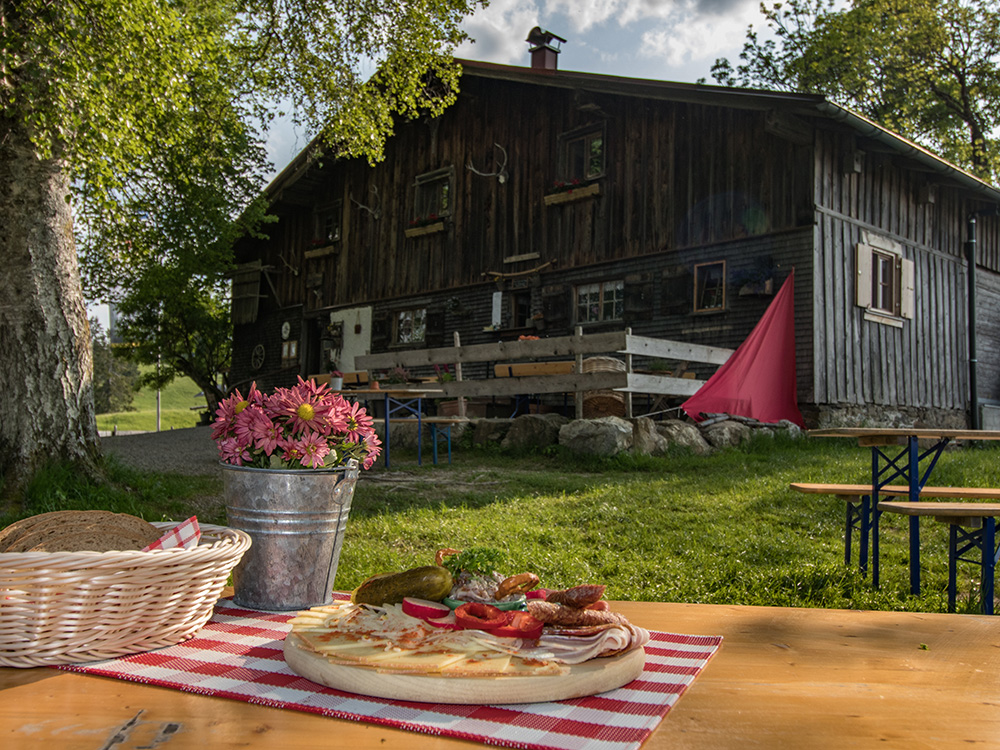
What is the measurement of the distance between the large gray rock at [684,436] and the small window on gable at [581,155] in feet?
19.0

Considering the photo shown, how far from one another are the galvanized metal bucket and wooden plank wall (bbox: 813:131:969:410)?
10618 mm

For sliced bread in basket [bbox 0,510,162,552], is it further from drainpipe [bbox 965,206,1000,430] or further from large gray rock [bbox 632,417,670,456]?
drainpipe [bbox 965,206,1000,430]

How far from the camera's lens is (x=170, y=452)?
466 inches

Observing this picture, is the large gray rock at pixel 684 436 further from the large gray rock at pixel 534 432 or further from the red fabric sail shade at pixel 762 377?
the large gray rock at pixel 534 432

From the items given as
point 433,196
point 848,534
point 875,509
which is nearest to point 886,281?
point 433,196

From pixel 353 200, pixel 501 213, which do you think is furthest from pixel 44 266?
pixel 353 200

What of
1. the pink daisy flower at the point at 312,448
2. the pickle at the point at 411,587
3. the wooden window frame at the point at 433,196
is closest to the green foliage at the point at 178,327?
the wooden window frame at the point at 433,196

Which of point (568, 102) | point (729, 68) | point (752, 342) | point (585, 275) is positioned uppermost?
point (729, 68)

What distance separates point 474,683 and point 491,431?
32.3ft

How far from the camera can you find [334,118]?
35.8ft

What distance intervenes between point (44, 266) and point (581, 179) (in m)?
10.3

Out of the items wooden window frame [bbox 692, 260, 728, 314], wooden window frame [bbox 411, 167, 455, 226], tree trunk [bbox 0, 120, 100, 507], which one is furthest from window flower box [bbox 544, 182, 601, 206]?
tree trunk [bbox 0, 120, 100, 507]

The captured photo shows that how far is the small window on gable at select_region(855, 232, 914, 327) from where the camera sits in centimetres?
1250

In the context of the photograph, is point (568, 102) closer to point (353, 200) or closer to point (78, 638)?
point (353, 200)
